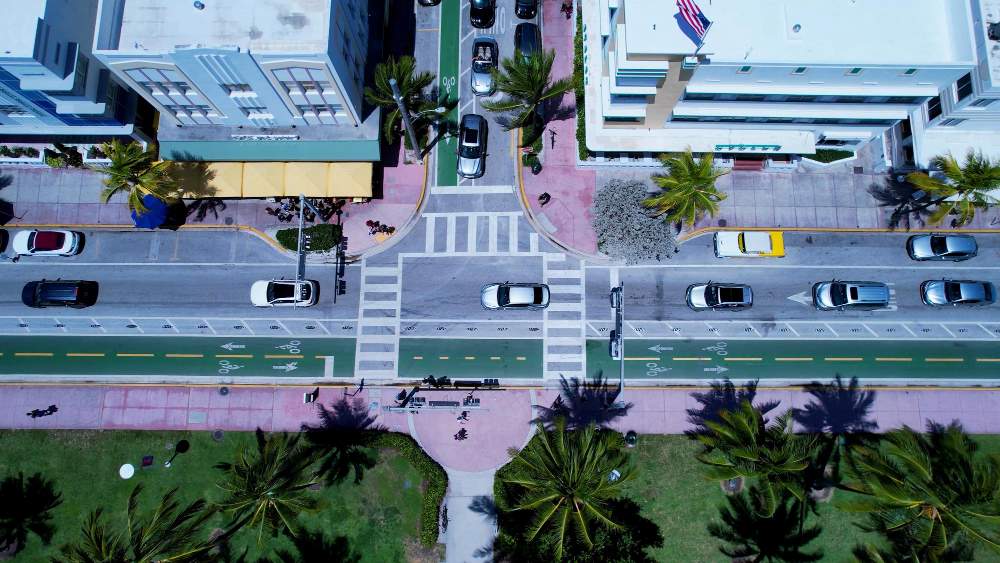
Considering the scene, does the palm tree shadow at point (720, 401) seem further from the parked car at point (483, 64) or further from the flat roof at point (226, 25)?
the flat roof at point (226, 25)

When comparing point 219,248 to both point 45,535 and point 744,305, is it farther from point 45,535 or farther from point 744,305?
point 744,305

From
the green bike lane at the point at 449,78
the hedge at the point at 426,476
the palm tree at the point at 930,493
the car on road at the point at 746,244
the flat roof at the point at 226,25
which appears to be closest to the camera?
the palm tree at the point at 930,493

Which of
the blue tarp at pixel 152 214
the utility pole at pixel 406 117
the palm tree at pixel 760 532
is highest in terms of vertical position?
the utility pole at pixel 406 117

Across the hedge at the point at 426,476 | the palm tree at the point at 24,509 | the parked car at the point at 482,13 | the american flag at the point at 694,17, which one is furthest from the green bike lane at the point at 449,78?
the palm tree at the point at 24,509

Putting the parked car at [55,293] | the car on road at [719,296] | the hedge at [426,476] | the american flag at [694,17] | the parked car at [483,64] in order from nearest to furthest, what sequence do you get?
the american flag at [694,17]
the hedge at [426,476]
the car on road at [719,296]
the parked car at [55,293]
the parked car at [483,64]

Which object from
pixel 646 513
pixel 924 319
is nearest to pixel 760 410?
pixel 646 513

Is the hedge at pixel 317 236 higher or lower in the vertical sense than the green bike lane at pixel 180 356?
higher
